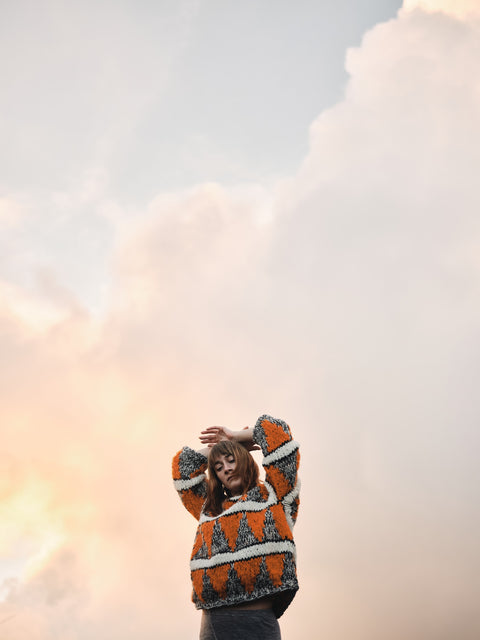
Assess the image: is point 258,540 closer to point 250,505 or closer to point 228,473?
point 250,505

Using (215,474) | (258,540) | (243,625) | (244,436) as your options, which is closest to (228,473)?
(215,474)

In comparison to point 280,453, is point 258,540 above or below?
below

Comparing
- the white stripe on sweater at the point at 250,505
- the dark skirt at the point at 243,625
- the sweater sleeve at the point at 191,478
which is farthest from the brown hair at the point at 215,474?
the dark skirt at the point at 243,625

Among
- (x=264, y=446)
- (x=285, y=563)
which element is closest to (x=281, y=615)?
(x=285, y=563)

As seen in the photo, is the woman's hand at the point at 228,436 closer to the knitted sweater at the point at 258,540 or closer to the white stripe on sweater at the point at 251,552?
the knitted sweater at the point at 258,540

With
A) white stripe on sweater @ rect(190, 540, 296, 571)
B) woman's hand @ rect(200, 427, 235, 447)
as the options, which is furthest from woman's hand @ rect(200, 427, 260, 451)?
white stripe on sweater @ rect(190, 540, 296, 571)

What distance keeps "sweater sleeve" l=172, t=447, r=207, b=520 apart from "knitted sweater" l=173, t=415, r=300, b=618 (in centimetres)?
25

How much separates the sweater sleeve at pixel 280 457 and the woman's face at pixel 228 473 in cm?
29

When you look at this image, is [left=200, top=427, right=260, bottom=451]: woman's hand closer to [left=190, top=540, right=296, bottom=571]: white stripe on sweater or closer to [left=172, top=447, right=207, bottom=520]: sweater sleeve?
[left=172, top=447, right=207, bottom=520]: sweater sleeve

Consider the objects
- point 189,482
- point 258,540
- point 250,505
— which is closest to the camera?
point 258,540

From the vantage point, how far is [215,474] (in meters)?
4.68

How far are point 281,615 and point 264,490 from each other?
2.88 feet

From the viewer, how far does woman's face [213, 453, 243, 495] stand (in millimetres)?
4547

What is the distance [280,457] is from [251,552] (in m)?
0.72
